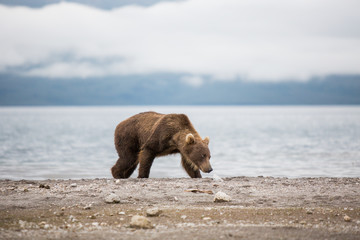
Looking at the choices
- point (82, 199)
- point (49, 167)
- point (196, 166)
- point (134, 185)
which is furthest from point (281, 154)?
point (82, 199)

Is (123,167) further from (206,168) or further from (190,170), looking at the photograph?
(206,168)

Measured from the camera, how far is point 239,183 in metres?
A: 12.4

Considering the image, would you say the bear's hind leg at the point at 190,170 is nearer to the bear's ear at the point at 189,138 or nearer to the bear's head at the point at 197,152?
the bear's head at the point at 197,152

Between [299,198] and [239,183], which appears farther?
[239,183]

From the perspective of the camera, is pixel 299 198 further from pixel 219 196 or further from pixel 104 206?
pixel 104 206

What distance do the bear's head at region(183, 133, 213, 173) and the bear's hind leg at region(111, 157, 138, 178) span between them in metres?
1.90

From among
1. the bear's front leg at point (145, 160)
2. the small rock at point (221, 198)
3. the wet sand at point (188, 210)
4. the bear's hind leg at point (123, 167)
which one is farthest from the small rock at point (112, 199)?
the bear's hind leg at point (123, 167)

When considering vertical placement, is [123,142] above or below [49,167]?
above

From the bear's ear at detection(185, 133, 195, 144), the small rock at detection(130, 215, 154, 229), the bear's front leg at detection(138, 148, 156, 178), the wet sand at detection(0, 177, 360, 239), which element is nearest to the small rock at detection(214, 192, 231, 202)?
the wet sand at detection(0, 177, 360, 239)

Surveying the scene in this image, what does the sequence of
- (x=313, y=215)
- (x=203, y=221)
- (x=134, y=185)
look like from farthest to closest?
(x=134, y=185)
(x=313, y=215)
(x=203, y=221)

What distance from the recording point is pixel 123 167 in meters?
14.3

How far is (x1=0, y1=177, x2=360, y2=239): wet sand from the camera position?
23.2ft

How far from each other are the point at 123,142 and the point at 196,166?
2345 mm

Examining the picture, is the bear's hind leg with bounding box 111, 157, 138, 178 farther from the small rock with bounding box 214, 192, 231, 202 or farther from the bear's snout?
the small rock with bounding box 214, 192, 231, 202
